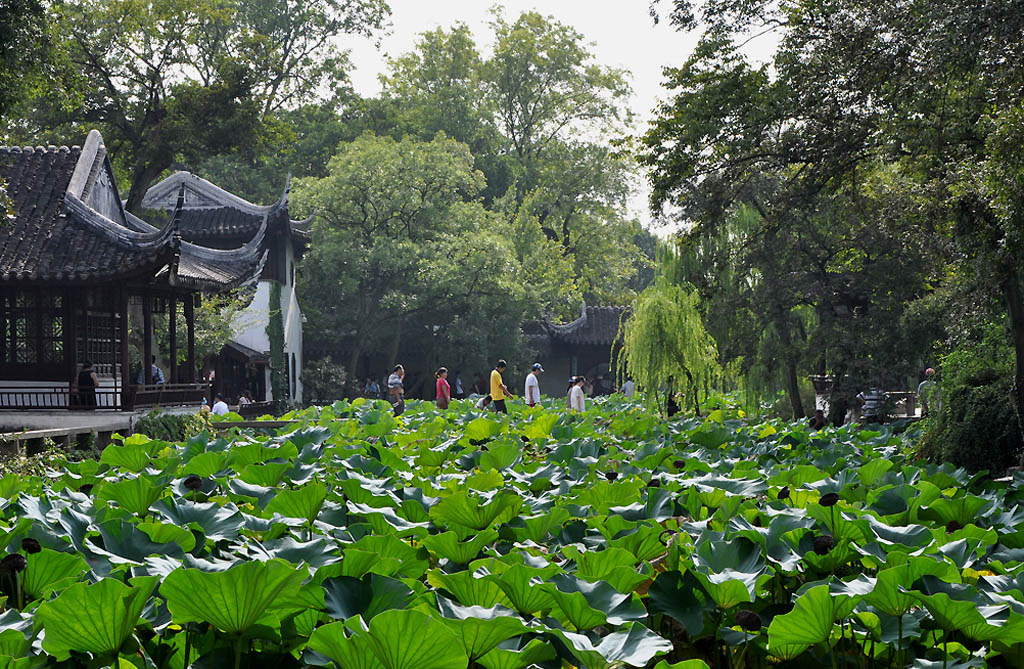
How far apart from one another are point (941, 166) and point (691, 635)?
652 cm

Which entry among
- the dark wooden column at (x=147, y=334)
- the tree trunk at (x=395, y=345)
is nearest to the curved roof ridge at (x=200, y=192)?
the tree trunk at (x=395, y=345)

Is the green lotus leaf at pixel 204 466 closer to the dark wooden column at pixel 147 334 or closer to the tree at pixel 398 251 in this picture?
the dark wooden column at pixel 147 334

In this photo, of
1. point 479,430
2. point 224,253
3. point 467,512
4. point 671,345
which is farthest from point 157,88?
point 467,512

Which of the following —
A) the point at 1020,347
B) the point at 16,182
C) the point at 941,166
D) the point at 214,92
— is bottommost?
the point at 1020,347

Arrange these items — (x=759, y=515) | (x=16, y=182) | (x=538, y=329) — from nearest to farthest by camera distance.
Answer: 1. (x=759, y=515)
2. (x=16, y=182)
3. (x=538, y=329)

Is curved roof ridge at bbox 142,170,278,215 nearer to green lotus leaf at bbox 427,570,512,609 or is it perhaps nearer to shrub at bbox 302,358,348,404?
shrub at bbox 302,358,348,404

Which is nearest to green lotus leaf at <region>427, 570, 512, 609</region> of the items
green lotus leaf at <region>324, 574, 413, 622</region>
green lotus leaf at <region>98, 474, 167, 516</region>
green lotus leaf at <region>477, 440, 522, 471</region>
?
green lotus leaf at <region>324, 574, 413, 622</region>

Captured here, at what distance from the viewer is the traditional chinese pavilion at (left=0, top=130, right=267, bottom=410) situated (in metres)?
17.4

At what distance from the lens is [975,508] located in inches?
175

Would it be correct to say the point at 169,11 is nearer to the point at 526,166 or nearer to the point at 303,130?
the point at 303,130

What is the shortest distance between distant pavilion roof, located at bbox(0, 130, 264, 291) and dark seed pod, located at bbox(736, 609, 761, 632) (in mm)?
14974

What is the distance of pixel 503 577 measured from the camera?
289 centimetres

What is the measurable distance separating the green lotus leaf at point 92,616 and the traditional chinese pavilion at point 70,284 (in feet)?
49.2

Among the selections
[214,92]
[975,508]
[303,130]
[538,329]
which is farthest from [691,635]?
[303,130]
